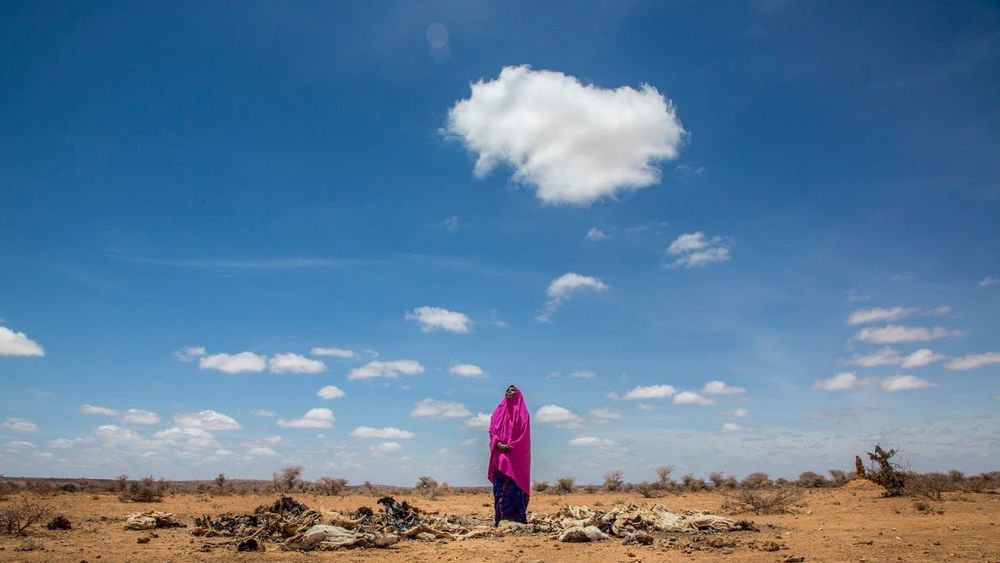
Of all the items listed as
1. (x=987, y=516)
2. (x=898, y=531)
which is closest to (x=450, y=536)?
(x=898, y=531)

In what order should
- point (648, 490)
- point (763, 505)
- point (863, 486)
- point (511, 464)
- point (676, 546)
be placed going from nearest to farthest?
point (676, 546) < point (511, 464) < point (763, 505) < point (863, 486) < point (648, 490)

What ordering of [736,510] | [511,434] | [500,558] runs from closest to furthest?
1. [500,558]
2. [511,434]
3. [736,510]

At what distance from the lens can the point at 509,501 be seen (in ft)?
42.3

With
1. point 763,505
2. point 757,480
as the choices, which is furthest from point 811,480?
point 763,505

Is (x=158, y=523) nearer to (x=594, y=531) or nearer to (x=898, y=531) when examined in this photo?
(x=594, y=531)

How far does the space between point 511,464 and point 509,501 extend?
80 cm

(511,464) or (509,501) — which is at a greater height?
(511,464)

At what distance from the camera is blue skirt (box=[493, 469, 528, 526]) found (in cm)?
1288

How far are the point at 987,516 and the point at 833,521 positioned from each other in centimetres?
331

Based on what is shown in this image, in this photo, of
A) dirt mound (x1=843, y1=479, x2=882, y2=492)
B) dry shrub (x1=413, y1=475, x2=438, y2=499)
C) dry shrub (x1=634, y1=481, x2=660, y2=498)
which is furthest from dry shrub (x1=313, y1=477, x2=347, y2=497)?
dirt mound (x1=843, y1=479, x2=882, y2=492)

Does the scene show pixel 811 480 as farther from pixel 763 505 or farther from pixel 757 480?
pixel 763 505

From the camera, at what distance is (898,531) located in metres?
11.3

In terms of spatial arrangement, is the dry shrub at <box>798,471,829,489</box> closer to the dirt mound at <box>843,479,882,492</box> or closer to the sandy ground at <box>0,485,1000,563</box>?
the dirt mound at <box>843,479,882,492</box>

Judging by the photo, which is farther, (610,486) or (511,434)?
(610,486)
